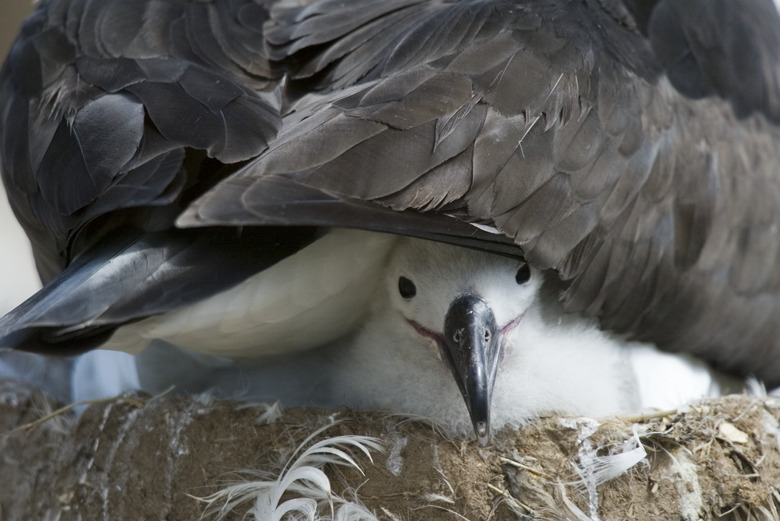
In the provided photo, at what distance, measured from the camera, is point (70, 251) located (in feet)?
7.40

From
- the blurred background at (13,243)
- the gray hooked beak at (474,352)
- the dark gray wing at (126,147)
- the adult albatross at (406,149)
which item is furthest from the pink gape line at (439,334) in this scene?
the blurred background at (13,243)

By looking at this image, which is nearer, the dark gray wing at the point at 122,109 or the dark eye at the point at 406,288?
the dark gray wing at the point at 122,109

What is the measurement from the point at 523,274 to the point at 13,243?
3163 millimetres

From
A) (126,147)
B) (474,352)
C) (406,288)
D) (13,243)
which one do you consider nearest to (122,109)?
(126,147)

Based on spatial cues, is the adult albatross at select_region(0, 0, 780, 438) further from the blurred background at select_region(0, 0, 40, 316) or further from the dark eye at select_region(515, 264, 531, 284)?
the blurred background at select_region(0, 0, 40, 316)

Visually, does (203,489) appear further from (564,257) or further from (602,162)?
(602,162)

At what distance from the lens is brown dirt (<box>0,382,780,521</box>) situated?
2365 mm

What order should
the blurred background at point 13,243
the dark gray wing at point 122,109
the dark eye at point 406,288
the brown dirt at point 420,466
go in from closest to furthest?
the dark gray wing at point 122,109 < the brown dirt at point 420,466 < the dark eye at point 406,288 < the blurred background at point 13,243

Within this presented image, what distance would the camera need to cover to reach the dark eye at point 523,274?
8.09 ft

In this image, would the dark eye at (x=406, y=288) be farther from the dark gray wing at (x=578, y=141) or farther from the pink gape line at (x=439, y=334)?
the dark gray wing at (x=578, y=141)

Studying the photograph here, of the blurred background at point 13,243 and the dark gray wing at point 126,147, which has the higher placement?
the dark gray wing at point 126,147

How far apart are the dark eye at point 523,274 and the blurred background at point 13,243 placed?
7.15ft

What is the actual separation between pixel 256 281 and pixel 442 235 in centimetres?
43

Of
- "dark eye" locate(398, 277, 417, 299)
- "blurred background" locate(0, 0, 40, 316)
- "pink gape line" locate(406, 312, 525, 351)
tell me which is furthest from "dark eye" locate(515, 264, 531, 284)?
"blurred background" locate(0, 0, 40, 316)
